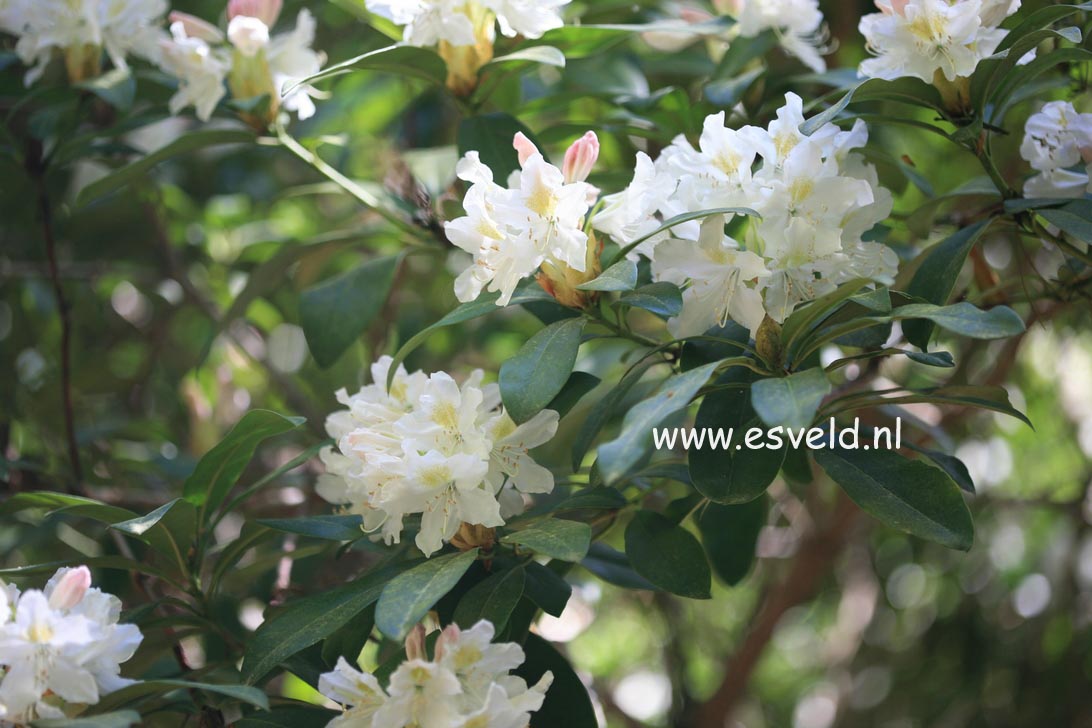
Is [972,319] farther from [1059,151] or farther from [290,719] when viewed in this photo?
[290,719]

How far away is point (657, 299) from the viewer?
2.99ft

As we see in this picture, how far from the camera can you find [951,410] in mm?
1795

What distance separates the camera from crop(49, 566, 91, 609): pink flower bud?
2.80ft

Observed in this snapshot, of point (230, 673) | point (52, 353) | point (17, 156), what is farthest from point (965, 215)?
point (52, 353)

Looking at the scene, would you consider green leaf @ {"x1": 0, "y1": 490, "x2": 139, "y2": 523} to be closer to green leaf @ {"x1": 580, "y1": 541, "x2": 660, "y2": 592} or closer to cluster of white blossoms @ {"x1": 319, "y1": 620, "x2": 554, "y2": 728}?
cluster of white blossoms @ {"x1": 319, "y1": 620, "x2": 554, "y2": 728}

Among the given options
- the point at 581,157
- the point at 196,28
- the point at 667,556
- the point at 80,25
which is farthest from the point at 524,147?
the point at 80,25

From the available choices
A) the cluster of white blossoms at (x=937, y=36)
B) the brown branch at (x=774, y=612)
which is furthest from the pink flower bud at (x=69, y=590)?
the brown branch at (x=774, y=612)

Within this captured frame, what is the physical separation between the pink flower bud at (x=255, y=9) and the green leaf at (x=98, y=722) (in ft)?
2.84

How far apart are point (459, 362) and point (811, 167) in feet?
3.84

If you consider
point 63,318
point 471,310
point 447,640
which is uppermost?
point 471,310

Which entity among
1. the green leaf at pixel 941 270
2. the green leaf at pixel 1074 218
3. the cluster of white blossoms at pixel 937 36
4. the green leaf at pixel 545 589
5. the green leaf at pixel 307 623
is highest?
the cluster of white blossoms at pixel 937 36

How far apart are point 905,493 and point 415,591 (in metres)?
0.43

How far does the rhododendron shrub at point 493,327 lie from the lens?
889 mm

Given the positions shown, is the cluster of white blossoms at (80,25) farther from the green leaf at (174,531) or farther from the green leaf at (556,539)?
the green leaf at (556,539)
